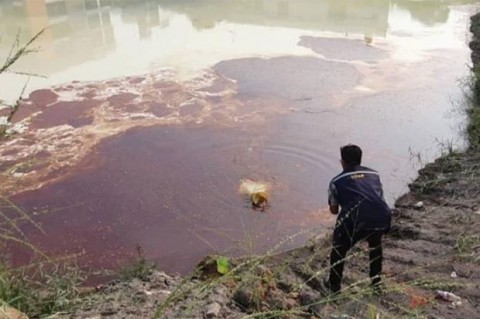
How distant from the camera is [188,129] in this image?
681 centimetres

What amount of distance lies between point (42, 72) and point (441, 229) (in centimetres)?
762

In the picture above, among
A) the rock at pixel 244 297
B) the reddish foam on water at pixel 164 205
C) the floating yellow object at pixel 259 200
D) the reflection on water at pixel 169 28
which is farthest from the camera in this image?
the reflection on water at pixel 169 28

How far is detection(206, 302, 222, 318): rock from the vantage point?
99.0 inches

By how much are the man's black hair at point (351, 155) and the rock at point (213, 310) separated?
1.27 meters

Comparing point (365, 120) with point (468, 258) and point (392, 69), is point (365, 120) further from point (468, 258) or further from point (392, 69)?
point (468, 258)

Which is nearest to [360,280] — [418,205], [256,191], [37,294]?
[37,294]

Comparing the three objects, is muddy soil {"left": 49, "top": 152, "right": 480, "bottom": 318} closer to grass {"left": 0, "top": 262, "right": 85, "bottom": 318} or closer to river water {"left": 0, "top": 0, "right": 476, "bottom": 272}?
grass {"left": 0, "top": 262, "right": 85, "bottom": 318}

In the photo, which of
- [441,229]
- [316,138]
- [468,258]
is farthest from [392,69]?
[468,258]

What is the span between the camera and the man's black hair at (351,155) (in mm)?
3148

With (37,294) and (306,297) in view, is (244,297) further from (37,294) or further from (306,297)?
(37,294)

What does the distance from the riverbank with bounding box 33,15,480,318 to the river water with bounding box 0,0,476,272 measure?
0.35 metres

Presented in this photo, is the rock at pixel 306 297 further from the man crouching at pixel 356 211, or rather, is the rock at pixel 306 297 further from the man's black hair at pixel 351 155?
the man's black hair at pixel 351 155

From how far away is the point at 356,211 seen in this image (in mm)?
3043

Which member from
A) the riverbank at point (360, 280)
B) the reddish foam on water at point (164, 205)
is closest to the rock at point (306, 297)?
the riverbank at point (360, 280)
